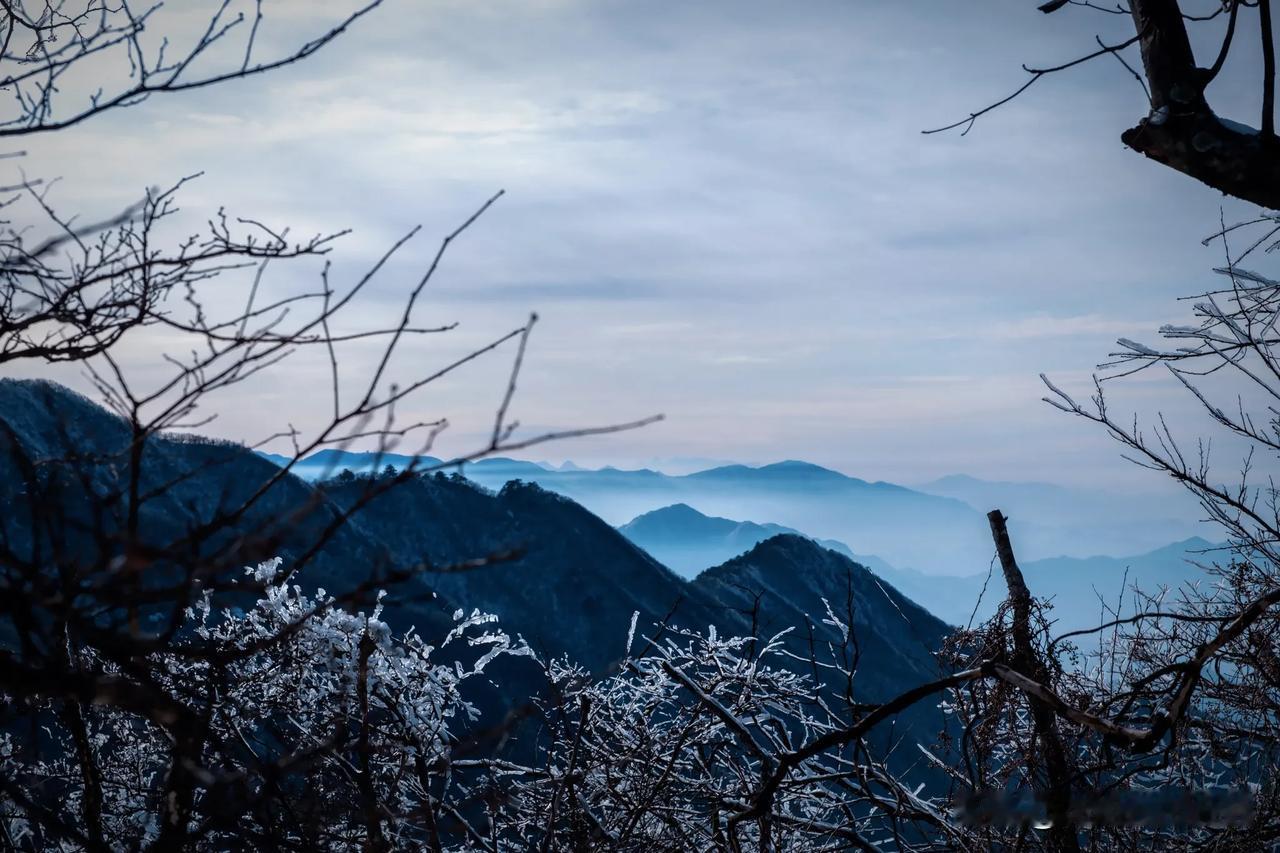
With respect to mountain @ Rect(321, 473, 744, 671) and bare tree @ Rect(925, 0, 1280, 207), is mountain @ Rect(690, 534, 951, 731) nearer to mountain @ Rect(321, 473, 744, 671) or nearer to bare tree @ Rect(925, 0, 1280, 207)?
mountain @ Rect(321, 473, 744, 671)

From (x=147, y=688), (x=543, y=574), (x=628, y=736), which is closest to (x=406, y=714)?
(x=628, y=736)

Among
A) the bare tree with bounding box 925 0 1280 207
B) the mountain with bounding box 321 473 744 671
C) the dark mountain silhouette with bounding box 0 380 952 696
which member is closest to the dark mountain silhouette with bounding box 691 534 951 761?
the dark mountain silhouette with bounding box 0 380 952 696

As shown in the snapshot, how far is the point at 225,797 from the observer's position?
77.1 inches

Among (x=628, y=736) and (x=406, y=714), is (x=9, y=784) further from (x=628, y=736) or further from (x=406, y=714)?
(x=628, y=736)

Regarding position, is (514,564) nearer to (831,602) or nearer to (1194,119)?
(831,602)

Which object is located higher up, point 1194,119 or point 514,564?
point 514,564

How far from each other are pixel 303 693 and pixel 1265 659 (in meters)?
6.48

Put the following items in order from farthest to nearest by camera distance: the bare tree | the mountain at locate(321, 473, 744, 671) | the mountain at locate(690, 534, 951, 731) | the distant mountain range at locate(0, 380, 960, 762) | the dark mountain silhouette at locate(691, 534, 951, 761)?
the mountain at locate(321, 473, 744, 671) < the mountain at locate(690, 534, 951, 731) < the dark mountain silhouette at locate(691, 534, 951, 761) < the distant mountain range at locate(0, 380, 960, 762) < the bare tree

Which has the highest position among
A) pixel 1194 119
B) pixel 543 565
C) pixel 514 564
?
pixel 543 565

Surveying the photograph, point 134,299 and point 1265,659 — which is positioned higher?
point 134,299

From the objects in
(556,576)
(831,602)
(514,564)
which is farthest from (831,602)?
(514,564)

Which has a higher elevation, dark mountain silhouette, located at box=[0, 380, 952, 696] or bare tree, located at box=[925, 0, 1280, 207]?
dark mountain silhouette, located at box=[0, 380, 952, 696]

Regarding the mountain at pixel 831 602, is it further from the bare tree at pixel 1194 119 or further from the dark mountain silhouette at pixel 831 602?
the bare tree at pixel 1194 119

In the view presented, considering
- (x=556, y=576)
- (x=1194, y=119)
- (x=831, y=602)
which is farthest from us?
(x=556, y=576)
